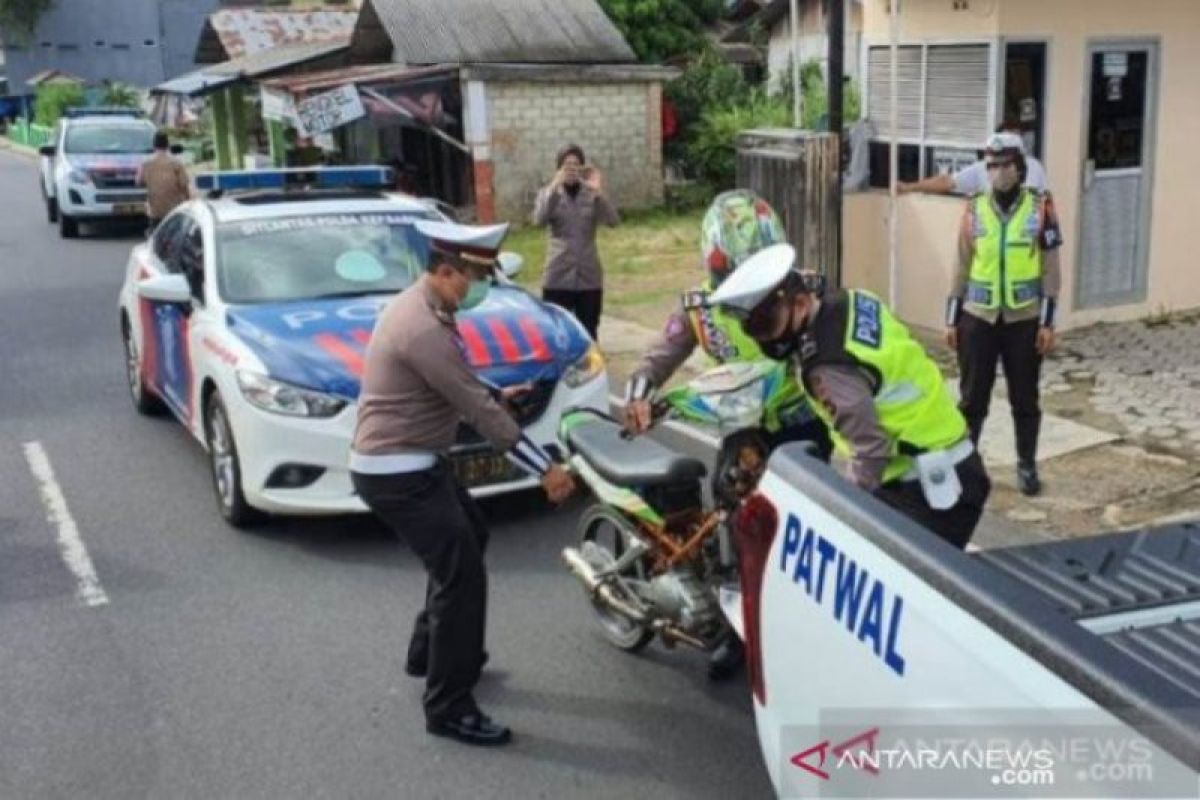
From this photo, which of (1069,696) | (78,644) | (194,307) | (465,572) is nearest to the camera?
(1069,696)

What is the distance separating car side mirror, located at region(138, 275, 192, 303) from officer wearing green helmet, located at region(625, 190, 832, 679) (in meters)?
3.26

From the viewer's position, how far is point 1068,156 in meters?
9.82

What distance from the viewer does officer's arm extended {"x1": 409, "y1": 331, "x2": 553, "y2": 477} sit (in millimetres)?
4191

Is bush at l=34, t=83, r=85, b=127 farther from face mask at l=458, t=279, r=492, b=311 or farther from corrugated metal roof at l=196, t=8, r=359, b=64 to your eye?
face mask at l=458, t=279, r=492, b=311

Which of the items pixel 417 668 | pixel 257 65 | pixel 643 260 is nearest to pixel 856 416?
pixel 417 668

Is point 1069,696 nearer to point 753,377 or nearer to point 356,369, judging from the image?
point 753,377

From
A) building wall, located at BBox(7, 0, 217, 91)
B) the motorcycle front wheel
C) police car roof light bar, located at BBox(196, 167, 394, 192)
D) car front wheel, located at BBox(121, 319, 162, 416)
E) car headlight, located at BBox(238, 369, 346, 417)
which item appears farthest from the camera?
building wall, located at BBox(7, 0, 217, 91)

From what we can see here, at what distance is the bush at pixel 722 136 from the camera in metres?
20.5

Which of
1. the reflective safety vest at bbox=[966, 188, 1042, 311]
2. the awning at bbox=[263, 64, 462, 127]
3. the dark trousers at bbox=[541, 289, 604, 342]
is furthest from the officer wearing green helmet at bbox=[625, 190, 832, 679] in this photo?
the awning at bbox=[263, 64, 462, 127]

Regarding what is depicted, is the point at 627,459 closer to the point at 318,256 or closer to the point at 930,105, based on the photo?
the point at 318,256

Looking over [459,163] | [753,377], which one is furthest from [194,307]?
[459,163]

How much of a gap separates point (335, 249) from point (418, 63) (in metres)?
12.6

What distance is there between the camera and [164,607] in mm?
5637

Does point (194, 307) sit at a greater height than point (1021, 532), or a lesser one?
greater
